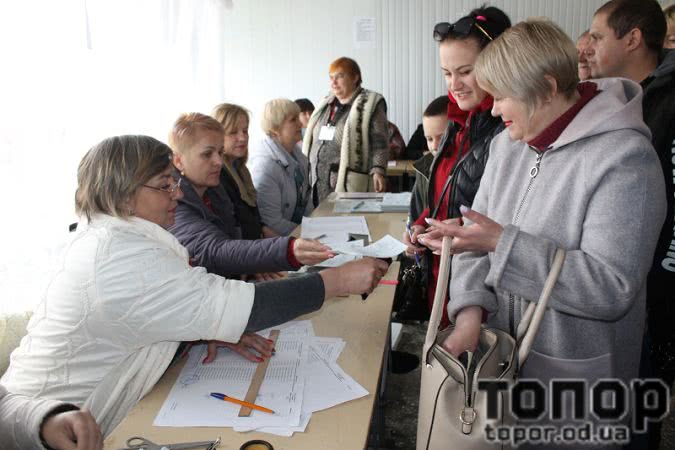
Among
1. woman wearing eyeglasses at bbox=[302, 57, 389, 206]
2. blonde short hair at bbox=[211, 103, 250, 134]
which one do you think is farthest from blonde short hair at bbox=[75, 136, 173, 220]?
woman wearing eyeglasses at bbox=[302, 57, 389, 206]

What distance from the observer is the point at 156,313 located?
1.37 meters

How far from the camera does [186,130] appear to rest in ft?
7.66

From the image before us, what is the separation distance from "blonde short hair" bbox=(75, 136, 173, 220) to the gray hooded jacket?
93cm

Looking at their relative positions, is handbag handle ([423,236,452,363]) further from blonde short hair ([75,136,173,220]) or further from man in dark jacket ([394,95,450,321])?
blonde short hair ([75,136,173,220])

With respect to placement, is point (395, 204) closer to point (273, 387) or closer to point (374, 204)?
point (374, 204)

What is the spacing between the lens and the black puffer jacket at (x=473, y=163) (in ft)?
5.65

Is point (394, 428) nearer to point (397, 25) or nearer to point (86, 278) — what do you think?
point (86, 278)

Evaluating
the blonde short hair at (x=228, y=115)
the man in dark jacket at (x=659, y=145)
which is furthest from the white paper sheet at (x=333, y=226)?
the man in dark jacket at (x=659, y=145)

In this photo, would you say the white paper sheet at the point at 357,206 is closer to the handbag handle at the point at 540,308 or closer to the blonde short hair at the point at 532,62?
the blonde short hair at the point at 532,62

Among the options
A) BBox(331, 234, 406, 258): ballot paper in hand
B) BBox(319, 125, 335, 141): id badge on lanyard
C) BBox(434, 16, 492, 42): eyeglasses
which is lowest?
BBox(331, 234, 406, 258): ballot paper in hand

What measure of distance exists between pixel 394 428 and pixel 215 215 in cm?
135

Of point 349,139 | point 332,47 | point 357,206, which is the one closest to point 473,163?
point 357,206

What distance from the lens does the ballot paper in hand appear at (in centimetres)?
226

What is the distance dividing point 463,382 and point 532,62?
73 cm
